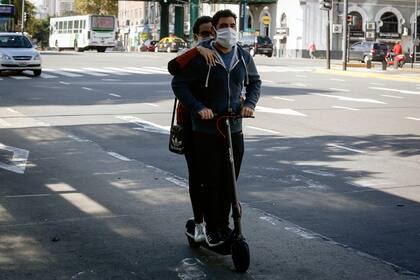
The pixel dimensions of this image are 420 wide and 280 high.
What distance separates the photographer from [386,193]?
27.4 ft

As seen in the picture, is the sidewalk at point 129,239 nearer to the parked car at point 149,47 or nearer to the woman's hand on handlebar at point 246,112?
the woman's hand on handlebar at point 246,112

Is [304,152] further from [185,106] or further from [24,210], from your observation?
[185,106]

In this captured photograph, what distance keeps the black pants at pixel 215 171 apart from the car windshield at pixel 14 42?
26451 mm

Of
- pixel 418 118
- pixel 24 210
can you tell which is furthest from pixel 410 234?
pixel 418 118

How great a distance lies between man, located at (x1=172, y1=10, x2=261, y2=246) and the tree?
359ft

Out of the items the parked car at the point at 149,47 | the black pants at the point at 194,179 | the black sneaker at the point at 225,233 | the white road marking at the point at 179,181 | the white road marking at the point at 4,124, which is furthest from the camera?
the parked car at the point at 149,47

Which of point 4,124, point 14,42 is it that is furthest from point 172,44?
point 4,124

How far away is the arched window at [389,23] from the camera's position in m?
73.1

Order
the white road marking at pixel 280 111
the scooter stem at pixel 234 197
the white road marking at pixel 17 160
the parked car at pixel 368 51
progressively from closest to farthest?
the scooter stem at pixel 234 197 → the white road marking at pixel 17 160 → the white road marking at pixel 280 111 → the parked car at pixel 368 51

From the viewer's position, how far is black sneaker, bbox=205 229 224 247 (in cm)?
547

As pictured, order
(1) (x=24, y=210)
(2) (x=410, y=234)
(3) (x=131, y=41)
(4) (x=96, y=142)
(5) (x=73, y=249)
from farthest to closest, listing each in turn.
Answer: (3) (x=131, y=41) → (4) (x=96, y=142) → (1) (x=24, y=210) → (2) (x=410, y=234) → (5) (x=73, y=249)

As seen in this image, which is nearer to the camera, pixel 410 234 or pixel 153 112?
pixel 410 234

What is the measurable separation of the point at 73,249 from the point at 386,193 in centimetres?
389

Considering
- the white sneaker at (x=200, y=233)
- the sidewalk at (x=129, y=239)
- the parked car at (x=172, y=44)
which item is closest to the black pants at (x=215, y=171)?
the white sneaker at (x=200, y=233)
